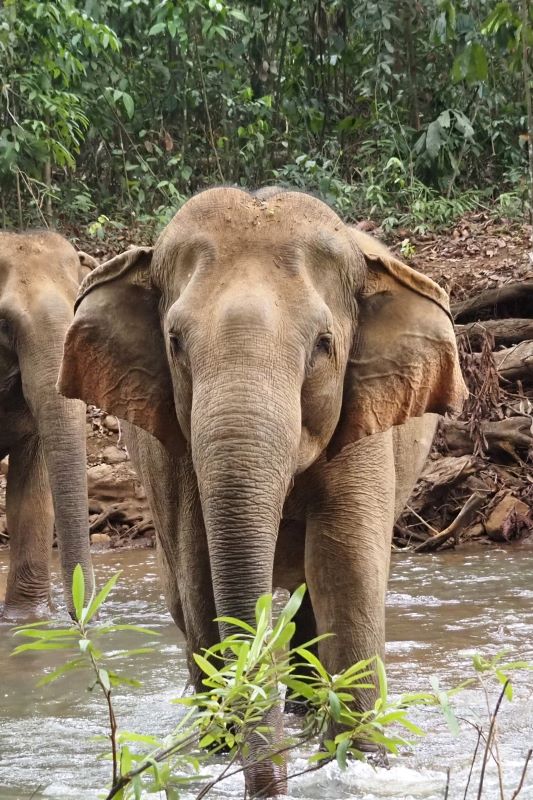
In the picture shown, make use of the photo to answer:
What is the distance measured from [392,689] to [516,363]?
5.75 metres

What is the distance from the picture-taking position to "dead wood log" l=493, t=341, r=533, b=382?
11297 millimetres

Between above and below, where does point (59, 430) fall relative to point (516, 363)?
below

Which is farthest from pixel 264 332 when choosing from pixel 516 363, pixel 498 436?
pixel 516 363

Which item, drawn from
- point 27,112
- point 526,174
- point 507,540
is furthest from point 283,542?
point 526,174

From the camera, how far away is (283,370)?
3.97 metres

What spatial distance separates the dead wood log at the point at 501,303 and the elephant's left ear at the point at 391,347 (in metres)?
7.46

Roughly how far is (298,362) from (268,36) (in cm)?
1433

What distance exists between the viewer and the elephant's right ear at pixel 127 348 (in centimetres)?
461

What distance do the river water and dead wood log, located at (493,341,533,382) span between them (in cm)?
195

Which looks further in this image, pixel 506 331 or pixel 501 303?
pixel 501 303

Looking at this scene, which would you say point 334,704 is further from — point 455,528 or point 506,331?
Result: point 506,331

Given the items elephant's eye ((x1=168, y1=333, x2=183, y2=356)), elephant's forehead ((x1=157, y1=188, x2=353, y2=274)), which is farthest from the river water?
elephant's forehead ((x1=157, y1=188, x2=353, y2=274))

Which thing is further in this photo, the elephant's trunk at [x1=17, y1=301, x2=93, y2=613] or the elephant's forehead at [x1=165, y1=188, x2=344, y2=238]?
the elephant's trunk at [x1=17, y1=301, x2=93, y2=613]

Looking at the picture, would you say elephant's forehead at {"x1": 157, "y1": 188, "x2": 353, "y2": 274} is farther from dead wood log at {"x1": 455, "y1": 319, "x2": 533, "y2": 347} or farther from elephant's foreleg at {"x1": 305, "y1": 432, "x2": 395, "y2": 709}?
dead wood log at {"x1": 455, "y1": 319, "x2": 533, "y2": 347}
